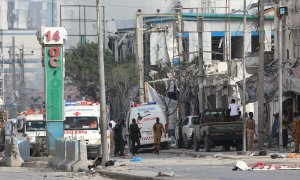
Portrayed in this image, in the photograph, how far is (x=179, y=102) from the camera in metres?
67.3

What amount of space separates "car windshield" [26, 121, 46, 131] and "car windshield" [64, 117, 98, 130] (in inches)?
59.3

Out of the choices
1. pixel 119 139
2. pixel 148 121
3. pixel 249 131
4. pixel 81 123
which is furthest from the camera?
pixel 148 121

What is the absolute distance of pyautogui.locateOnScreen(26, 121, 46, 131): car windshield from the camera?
145 feet

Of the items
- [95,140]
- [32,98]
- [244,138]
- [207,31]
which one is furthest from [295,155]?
[32,98]

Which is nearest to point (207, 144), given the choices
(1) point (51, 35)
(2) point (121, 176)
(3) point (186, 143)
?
(1) point (51, 35)

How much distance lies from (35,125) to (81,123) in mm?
2902

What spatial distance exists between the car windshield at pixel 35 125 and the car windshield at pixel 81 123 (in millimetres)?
1506

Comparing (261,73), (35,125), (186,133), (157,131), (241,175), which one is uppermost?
(261,73)

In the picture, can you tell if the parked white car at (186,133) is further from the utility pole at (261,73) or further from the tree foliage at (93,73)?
the tree foliage at (93,73)

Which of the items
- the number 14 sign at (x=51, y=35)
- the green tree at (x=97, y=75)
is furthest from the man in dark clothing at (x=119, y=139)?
the green tree at (x=97, y=75)

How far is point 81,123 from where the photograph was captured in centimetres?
4272

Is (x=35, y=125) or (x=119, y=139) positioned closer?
(x=119, y=139)

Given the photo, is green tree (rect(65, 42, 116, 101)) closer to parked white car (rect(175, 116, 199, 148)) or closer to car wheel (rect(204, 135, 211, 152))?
parked white car (rect(175, 116, 199, 148))

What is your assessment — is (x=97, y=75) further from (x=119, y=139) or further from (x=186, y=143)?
(x=119, y=139)
